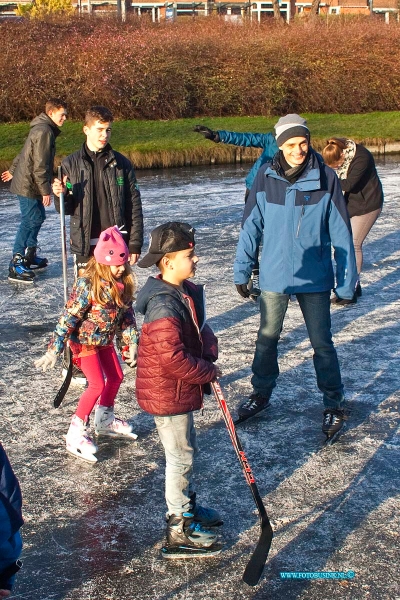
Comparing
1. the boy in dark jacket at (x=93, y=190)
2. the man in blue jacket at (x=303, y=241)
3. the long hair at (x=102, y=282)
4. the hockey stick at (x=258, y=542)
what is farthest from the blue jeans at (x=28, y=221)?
the hockey stick at (x=258, y=542)

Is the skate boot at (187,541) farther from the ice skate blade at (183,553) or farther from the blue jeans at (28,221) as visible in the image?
the blue jeans at (28,221)

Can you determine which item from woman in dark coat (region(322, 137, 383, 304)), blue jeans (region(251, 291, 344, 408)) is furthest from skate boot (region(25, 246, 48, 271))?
blue jeans (region(251, 291, 344, 408))

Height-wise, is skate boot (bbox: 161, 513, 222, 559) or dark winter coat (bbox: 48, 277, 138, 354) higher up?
dark winter coat (bbox: 48, 277, 138, 354)

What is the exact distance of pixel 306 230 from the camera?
17.3 feet

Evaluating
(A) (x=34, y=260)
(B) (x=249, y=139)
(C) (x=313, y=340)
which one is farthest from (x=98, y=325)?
(A) (x=34, y=260)

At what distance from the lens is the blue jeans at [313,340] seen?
5.33m

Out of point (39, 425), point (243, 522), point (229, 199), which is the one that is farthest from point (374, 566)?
point (229, 199)

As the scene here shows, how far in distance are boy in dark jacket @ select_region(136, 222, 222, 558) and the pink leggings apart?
106cm

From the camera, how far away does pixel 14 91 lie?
22.8 metres

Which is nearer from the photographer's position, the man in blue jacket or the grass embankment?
the man in blue jacket

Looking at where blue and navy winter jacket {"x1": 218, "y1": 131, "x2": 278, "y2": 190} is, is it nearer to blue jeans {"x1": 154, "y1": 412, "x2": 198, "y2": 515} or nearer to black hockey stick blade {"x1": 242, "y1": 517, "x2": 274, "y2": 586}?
blue jeans {"x1": 154, "y1": 412, "x2": 198, "y2": 515}

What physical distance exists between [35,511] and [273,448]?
146 centimetres

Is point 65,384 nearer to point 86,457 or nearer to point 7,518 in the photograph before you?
point 86,457

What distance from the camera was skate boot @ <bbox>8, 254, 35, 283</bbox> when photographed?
905cm
